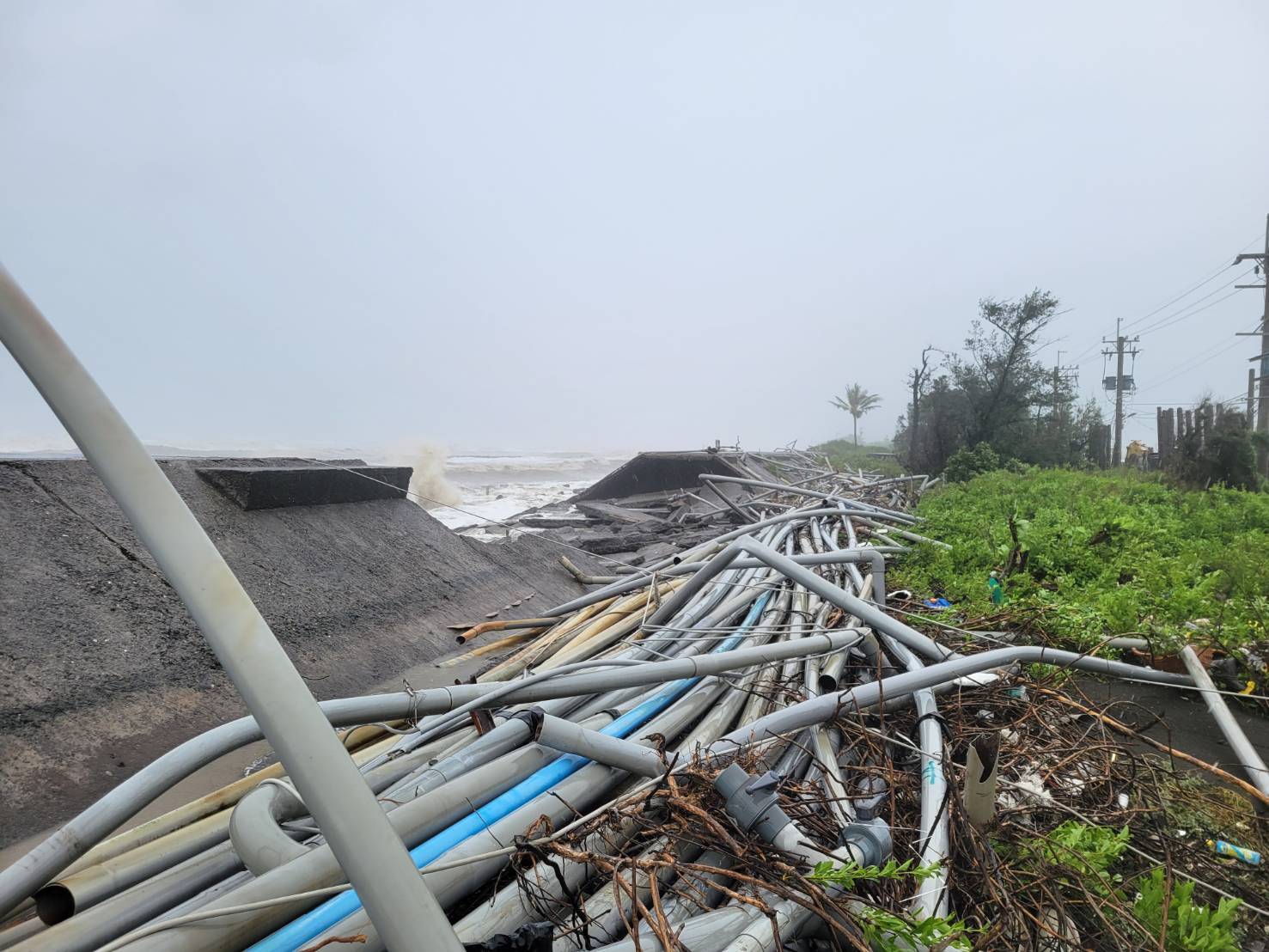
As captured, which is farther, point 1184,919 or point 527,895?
point 1184,919

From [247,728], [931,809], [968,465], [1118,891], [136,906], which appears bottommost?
[1118,891]

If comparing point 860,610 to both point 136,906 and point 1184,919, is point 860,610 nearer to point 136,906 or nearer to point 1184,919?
point 1184,919

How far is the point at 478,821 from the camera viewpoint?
1.70 m

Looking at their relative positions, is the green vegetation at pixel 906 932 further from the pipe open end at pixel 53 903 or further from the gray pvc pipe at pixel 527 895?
the pipe open end at pixel 53 903

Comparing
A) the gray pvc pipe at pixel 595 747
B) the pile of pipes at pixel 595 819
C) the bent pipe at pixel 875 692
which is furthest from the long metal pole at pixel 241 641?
the bent pipe at pixel 875 692

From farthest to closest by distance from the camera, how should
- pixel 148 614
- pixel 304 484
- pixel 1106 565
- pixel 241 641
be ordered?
pixel 304 484, pixel 1106 565, pixel 148 614, pixel 241 641

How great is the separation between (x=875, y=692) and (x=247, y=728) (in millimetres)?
2043

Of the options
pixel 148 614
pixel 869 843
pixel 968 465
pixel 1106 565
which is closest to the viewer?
pixel 869 843

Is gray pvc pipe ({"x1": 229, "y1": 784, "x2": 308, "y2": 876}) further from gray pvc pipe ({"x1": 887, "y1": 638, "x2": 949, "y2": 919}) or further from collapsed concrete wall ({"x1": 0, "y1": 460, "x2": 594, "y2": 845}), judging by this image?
collapsed concrete wall ({"x1": 0, "y1": 460, "x2": 594, "y2": 845})

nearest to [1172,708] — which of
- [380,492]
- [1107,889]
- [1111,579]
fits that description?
[1111,579]

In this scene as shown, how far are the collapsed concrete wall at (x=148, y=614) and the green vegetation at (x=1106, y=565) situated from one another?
409 centimetres

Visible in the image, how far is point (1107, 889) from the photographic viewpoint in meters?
1.71

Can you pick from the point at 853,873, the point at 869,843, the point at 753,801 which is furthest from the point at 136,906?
the point at 869,843

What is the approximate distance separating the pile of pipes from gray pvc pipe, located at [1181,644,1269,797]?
23.6 inches
